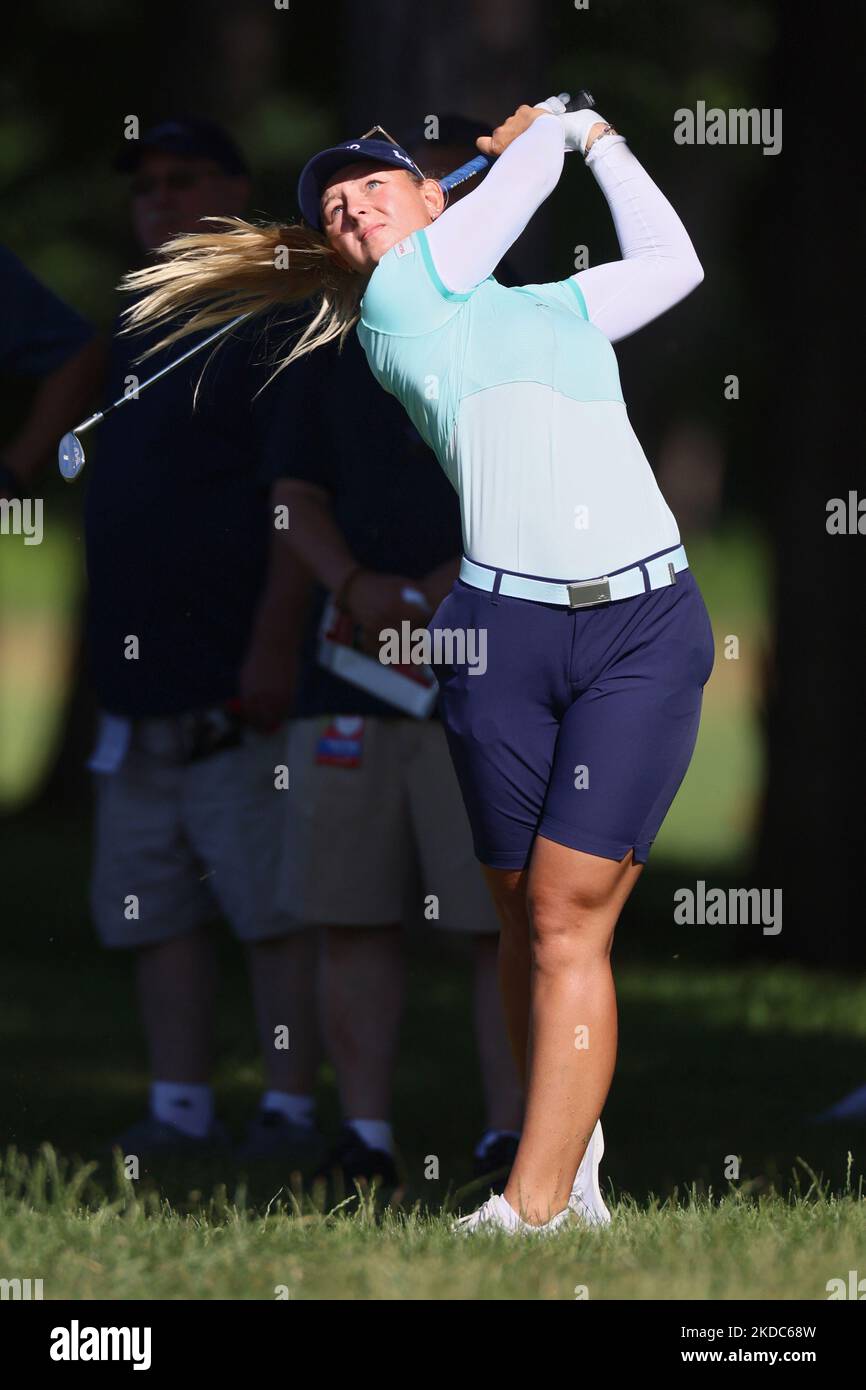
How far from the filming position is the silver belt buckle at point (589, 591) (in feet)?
12.2

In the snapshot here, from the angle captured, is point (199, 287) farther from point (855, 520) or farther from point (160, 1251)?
point (855, 520)

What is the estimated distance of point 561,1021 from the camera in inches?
146

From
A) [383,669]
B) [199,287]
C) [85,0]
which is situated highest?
[85,0]

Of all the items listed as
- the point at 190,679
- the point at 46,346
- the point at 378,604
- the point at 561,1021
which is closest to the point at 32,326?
the point at 46,346

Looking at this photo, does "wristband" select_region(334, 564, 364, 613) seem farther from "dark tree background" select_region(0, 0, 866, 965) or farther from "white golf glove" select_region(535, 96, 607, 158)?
"dark tree background" select_region(0, 0, 866, 965)

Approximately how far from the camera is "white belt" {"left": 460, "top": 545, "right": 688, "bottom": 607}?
371 centimetres

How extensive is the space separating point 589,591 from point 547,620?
3.6 inches

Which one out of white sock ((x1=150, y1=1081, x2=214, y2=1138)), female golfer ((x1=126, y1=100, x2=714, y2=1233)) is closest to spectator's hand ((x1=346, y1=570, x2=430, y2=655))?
female golfer ((x1=126, y1=100, x2=714, y2=1233))

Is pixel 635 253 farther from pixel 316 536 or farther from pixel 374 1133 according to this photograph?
pixel 374 1133

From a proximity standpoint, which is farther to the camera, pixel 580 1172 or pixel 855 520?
pixel 855 520

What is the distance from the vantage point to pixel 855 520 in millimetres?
8727

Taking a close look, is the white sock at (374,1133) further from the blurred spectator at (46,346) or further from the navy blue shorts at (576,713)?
the blurred spectator at (46,346)
